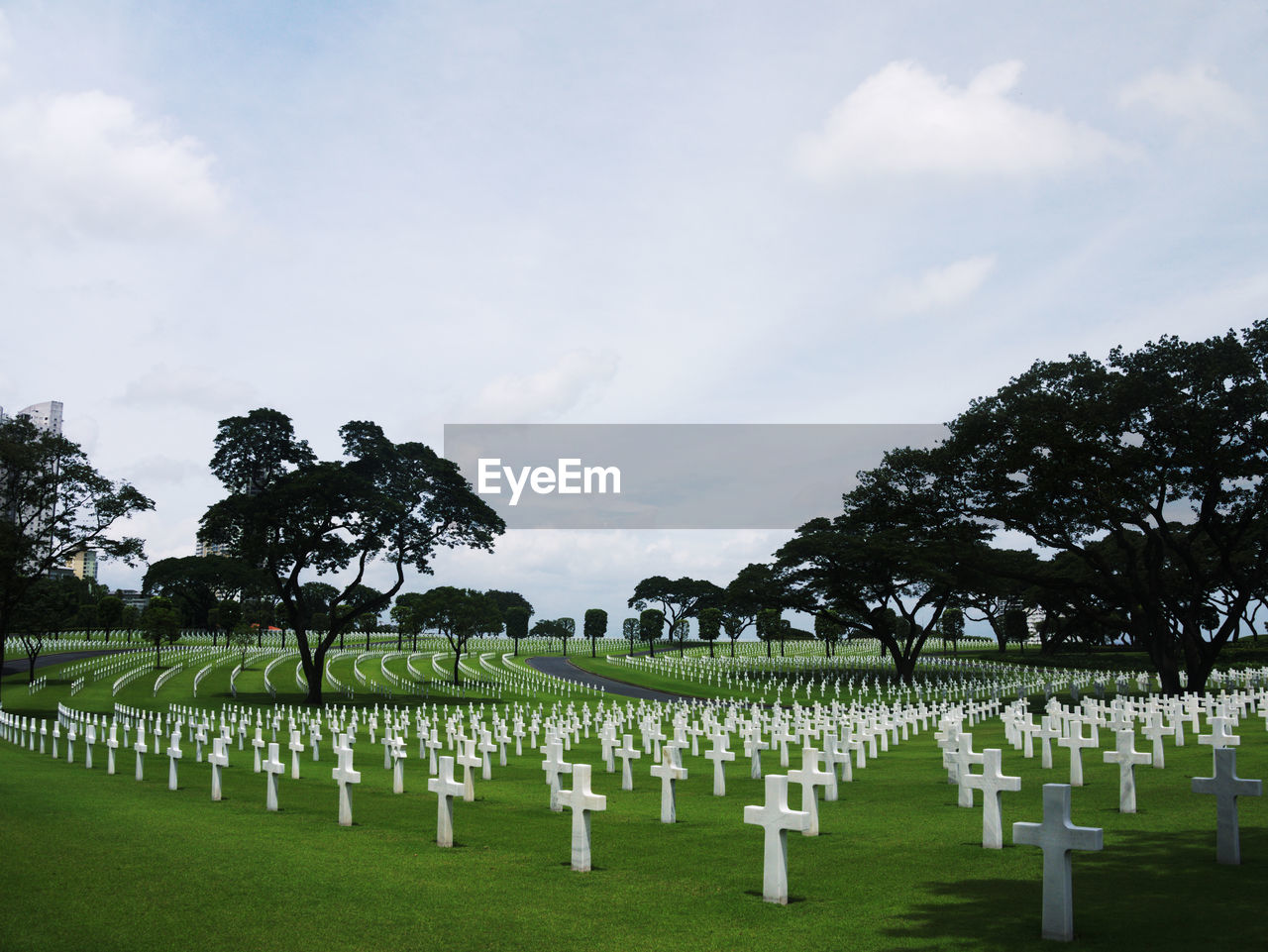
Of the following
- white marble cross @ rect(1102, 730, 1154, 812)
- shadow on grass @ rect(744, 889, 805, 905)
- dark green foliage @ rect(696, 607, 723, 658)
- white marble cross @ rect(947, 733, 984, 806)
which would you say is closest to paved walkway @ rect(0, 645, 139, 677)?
dark green foliage @ rect(696, 607, 723, 658)

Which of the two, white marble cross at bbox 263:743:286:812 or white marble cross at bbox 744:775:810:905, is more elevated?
white marble cross at bbox 744:775:810:905

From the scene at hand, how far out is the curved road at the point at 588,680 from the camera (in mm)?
51875

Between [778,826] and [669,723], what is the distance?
81.0 ft

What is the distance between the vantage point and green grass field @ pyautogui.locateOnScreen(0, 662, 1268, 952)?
6156 mm

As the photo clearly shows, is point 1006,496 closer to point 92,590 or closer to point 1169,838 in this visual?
point 1169,838

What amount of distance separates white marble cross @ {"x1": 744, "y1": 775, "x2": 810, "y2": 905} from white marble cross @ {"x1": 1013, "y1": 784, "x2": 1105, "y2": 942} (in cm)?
159

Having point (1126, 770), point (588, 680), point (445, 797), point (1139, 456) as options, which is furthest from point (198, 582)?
point (1126, 770)

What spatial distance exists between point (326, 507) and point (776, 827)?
39341 millimetres

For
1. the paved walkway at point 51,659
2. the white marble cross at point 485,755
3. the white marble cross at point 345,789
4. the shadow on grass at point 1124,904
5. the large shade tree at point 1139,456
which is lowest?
the paved walkway at point 51,659

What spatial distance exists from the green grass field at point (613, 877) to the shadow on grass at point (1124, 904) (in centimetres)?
2

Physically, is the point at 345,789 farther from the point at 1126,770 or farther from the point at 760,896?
the point at 1126,770

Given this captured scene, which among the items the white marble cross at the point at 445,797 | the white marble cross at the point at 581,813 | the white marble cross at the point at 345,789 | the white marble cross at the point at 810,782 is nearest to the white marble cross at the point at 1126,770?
the white marble cross at the point at 810,782

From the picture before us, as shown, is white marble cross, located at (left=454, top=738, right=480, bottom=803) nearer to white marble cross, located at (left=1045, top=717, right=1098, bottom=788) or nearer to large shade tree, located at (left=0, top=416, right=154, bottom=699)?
white marble cross, located at (left=1045, top=717, right=1098, bottom=788)

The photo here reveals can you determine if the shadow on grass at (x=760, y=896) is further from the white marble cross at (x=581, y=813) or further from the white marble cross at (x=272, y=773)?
the white marble cross at (x=272, y=773)
